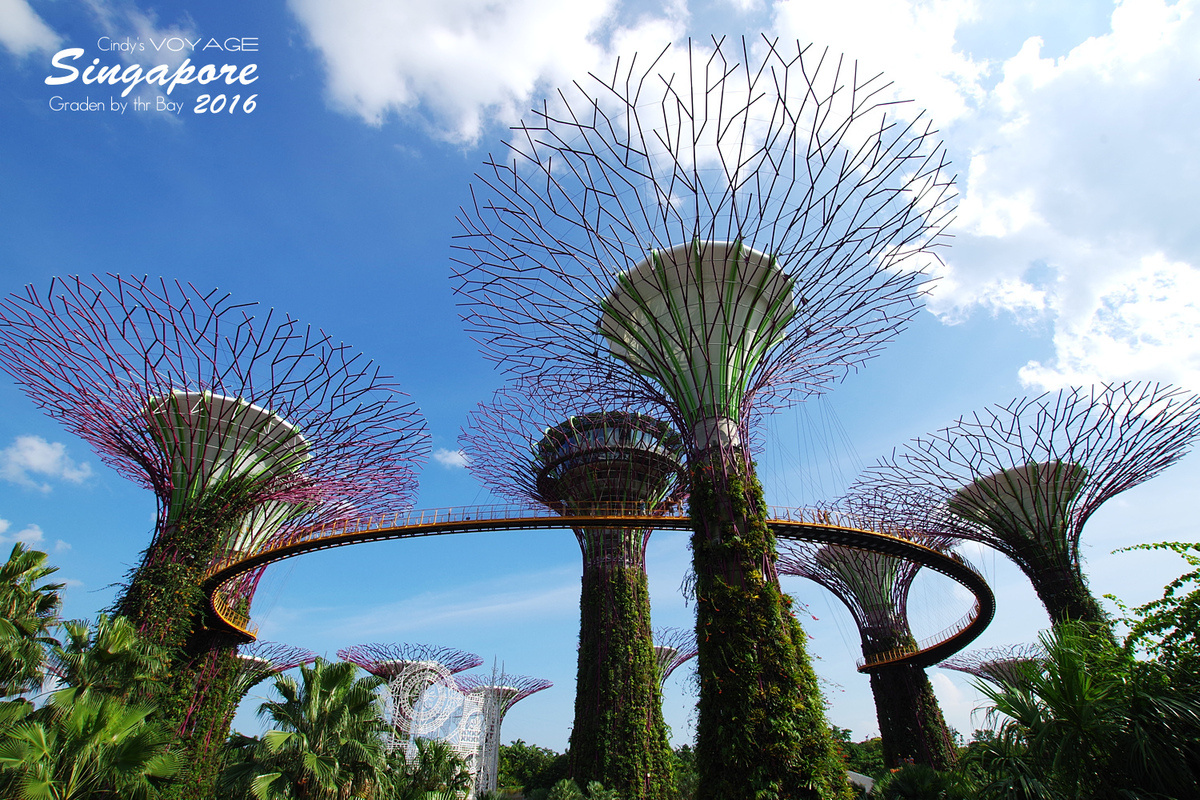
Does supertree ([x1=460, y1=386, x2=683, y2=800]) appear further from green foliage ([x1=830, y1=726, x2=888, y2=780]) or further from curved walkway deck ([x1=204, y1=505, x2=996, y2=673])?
green foliage ([x1=830, y1=726, x2=888, y2=780])

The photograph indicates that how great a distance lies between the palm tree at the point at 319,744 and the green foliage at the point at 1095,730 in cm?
1041

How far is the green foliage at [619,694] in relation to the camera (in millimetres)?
20922

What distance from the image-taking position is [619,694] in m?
22.0

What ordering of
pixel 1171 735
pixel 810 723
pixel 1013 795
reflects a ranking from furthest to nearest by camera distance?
pixel 810 723 → pixel 1013 795 → pixel 1171 735

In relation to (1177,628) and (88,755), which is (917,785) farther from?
(88,755)

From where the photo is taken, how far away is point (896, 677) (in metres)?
27.5

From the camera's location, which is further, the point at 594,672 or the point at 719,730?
the point at 594,672

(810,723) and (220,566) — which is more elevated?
(220,566)

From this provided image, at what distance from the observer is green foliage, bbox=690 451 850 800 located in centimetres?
941

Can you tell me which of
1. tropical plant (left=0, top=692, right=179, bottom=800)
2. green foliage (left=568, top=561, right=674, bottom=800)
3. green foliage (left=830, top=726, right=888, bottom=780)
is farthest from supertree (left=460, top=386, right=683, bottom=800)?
green foliage (left=830, top=726, right=888, bottom=780)

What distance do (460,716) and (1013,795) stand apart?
76.3 feet

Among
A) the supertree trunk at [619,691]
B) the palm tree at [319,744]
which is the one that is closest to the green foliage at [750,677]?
the palm tree at [319,744]

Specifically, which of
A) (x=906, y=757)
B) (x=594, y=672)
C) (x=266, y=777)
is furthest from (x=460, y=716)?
(x=906, y=757)

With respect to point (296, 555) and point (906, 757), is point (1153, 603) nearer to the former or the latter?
point (296, 555)
